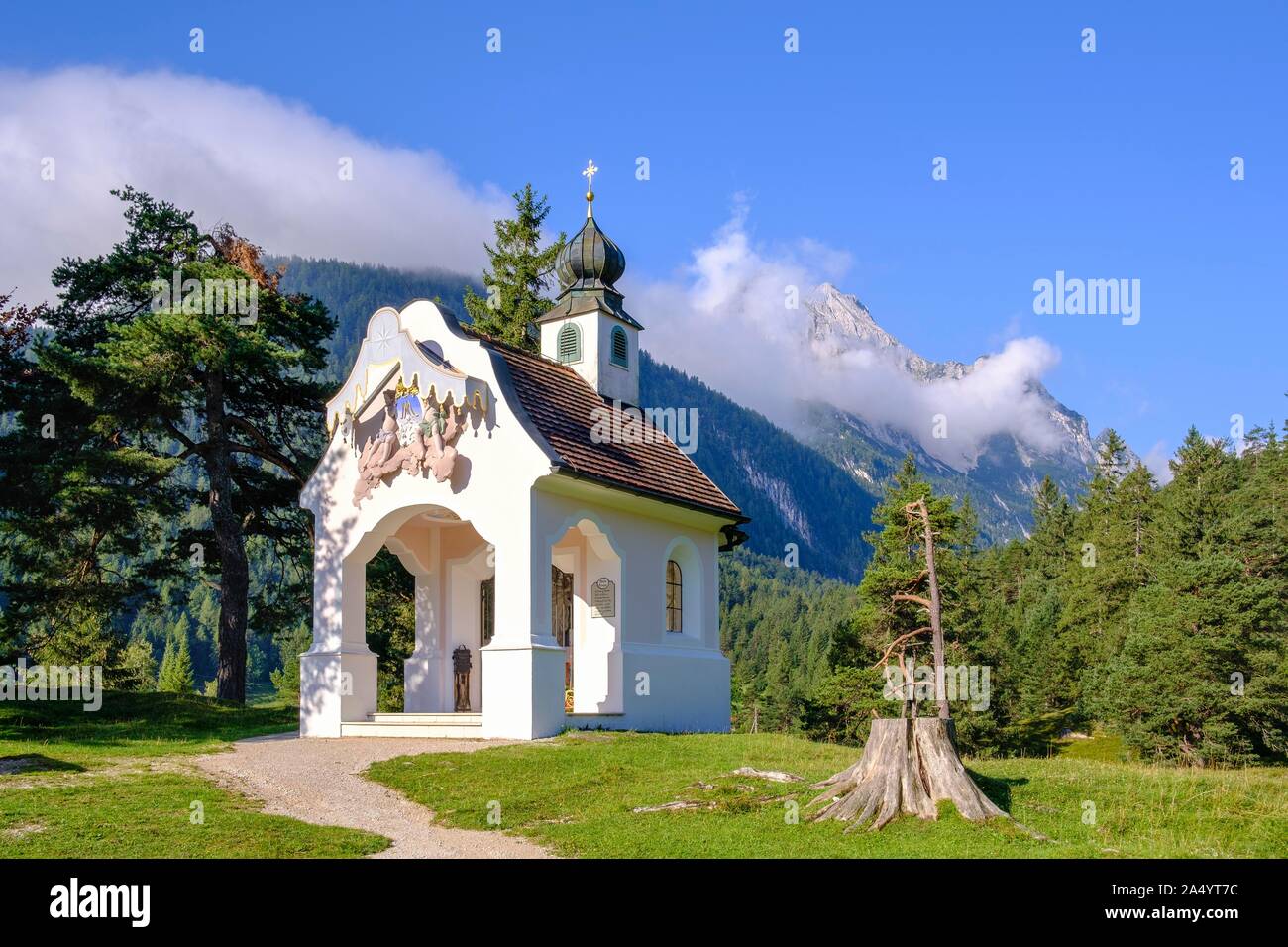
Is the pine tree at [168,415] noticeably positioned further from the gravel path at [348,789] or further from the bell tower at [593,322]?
the gravel path at [348,789]

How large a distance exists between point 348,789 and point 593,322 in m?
13.1

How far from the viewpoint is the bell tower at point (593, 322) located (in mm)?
25156

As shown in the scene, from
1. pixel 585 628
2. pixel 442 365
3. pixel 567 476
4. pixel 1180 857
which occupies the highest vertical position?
pixel 442 365

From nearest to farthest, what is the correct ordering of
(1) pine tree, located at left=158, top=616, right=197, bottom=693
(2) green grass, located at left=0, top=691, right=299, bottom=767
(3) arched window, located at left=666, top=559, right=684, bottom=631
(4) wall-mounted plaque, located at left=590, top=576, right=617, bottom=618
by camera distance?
1. (2) green grass, located at left=0, top=691, right=299, bottom=767
2. (4) wall-mounted plaque, located at left=590, top=576, right=617, bottom=618
3. (3) arched window, located at left=666, top=559, right=684, bottom=631
4. (1) pine tree, located at left=158, top=616, right=197, bottom=693

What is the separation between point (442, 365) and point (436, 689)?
6.92m

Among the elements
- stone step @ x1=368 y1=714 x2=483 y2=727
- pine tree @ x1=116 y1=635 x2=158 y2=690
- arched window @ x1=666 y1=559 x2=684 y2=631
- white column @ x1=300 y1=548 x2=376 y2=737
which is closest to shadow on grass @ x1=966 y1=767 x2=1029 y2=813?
stone step @ x1=368 y1=714 x2=483 y2=727

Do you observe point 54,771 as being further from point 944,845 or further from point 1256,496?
point 1256,496

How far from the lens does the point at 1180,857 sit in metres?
9.52

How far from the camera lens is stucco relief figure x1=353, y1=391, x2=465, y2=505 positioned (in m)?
20.4

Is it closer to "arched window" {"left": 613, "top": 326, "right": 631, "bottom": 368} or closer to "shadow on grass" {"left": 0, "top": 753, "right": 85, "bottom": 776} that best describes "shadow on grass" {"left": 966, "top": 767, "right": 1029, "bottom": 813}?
"shadow on grass" {"left": 0, "top": 753, "right": 85, "bottom": 776}

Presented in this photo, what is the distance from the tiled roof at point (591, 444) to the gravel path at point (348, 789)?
533cm

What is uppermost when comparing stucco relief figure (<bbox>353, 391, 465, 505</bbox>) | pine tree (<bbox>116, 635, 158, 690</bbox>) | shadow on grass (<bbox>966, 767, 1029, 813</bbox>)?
stucco relief figure (<bbox>353, 391, 465, 505</bbox>)

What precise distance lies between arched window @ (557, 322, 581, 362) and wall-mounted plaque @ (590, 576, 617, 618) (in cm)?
553
